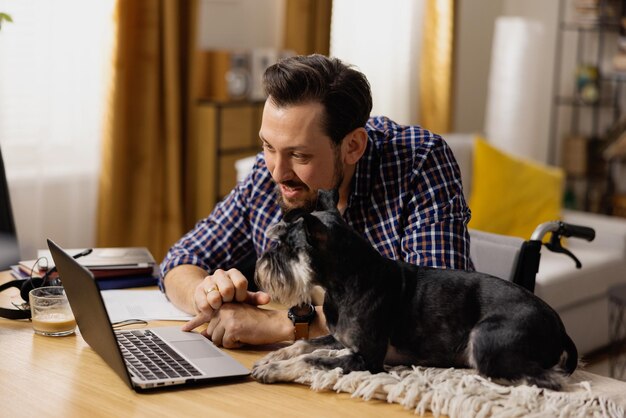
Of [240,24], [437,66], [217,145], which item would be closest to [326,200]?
[217,145]

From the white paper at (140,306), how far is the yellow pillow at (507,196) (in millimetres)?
2428

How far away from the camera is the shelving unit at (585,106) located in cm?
540

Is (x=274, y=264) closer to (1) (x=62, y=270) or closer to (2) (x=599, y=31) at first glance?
(1) (x=62, y=270)

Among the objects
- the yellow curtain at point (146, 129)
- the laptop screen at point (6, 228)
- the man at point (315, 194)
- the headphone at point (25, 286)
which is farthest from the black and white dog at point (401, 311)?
the yellow curtain at point (146, 129)

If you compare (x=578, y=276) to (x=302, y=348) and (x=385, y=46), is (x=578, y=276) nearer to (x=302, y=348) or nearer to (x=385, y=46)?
(x=385, y=46)

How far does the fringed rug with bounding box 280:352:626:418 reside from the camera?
1.27 meters

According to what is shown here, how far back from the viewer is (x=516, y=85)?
496cm

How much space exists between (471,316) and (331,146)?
0.53 m

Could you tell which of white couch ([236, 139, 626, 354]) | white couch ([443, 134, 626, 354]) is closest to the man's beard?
white couch ([236, 139, 626, 354])

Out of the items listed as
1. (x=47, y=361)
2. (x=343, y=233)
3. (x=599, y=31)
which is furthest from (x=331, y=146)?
(x=599, y=31)

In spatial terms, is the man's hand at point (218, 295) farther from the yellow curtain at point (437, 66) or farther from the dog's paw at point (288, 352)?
the yellow curtain at point (437, 66)

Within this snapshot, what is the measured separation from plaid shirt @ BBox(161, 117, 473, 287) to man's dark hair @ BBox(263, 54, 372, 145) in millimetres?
183

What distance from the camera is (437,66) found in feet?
17.9

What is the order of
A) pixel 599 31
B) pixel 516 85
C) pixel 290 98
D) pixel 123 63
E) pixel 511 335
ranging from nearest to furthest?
pixel 511 335, pixel 290 98, pixel 123 63, pixel 516 85, pixel 599 31
